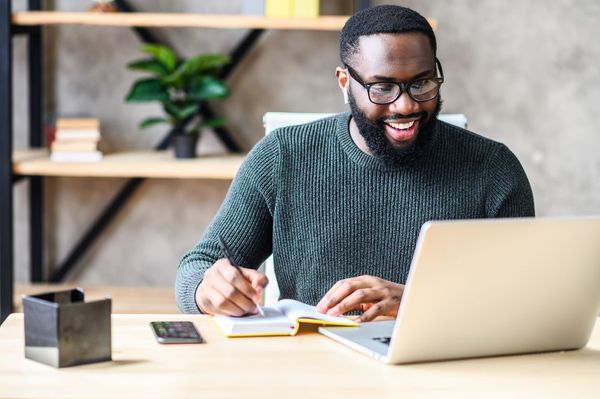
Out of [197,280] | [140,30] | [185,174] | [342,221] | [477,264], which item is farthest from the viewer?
[140,30]

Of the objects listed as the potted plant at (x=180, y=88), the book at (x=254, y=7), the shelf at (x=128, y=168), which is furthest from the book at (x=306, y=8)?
the shelf at (x=128, y=168)

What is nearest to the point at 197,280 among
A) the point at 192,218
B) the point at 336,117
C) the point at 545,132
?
the point at 336,117

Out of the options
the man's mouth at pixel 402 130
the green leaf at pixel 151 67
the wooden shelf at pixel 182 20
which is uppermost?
the wooden shelf at pixel 182 20

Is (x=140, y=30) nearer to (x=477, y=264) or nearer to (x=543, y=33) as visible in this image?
(x=543, y=33)

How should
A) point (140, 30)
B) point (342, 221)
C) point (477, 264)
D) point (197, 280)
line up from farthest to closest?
point (140, 30) < point (342, 221) < point (197, 280) < point (477, 264)

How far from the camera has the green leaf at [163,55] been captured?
295cm

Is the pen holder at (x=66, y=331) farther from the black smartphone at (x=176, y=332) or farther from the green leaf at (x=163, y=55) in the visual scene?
the green leaf at (x=163, y=55)

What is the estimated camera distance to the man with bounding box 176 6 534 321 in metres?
1.82

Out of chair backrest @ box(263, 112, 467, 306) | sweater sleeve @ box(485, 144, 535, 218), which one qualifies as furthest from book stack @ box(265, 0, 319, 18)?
sweater sleeve @ box(485, 144, 535, 218)

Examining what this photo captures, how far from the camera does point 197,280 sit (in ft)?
5.60

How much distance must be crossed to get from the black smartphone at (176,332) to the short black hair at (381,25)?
0.64 meters

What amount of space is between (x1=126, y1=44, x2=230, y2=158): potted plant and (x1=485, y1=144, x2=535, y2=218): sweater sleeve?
1.22 metres

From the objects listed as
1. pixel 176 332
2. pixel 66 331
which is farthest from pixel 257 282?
pixel 66 331

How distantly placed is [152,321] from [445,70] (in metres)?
1.96
